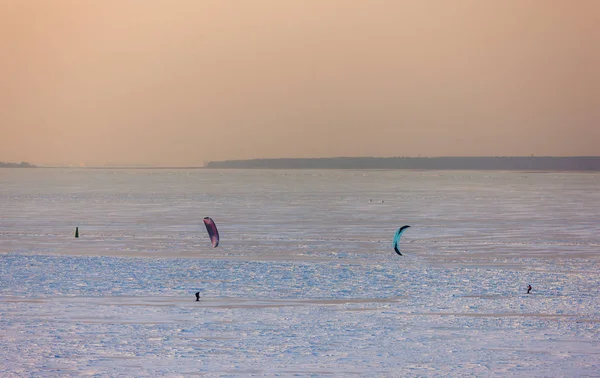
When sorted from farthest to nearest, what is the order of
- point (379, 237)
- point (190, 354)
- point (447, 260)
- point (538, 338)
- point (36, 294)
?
1. point (379, 237)
2. point (447, 260)
3. point (36, 294)
4. point (538, 338)
5. point (190, 354)

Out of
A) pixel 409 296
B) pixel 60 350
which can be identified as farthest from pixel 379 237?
pixel 60 350

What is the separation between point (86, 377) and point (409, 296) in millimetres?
6963

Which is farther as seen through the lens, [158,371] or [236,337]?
[236,337]

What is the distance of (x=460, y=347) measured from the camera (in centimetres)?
1040

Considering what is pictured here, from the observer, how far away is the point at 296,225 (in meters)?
31.9

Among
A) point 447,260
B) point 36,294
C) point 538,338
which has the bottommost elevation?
point 538,338

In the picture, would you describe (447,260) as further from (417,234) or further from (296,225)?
(296,225)

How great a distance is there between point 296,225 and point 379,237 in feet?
18.4

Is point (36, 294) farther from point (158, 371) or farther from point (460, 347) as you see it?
point (460, 347)

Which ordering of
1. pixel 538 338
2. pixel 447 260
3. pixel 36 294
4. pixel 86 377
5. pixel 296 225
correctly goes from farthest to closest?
1. pixel 296 225
2. pixel 447 260
3. pixel 36 294
4. pixel 538 338
5. pixel 86 377

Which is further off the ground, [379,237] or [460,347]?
[379,237]

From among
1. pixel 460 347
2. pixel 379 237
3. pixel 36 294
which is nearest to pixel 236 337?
pixel 460 347

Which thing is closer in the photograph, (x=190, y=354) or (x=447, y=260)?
(x=190, y=354)

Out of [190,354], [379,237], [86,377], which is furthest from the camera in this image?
[379,237]
